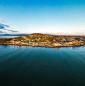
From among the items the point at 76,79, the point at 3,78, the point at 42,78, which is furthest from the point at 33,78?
the point at 76,79

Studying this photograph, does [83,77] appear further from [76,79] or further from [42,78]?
[42,78]

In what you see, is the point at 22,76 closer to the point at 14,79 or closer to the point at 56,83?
the point at 14,79

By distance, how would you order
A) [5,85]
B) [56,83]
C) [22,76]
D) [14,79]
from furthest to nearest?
[22,76] < [14,79] < [56,83] < [5,85]

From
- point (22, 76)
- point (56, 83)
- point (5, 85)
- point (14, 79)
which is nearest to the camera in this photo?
point (5, 85)

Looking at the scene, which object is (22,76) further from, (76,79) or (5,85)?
(76,79)

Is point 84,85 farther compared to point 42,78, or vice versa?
point 42,78

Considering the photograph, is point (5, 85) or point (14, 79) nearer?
point (5, 85)

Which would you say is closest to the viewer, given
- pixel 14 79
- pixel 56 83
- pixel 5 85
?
pixel 5 85

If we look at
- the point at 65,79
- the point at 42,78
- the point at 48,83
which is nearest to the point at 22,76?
the point at 42,78

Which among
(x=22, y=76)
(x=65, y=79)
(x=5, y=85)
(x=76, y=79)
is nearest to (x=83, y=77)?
(x=76, y=79)
